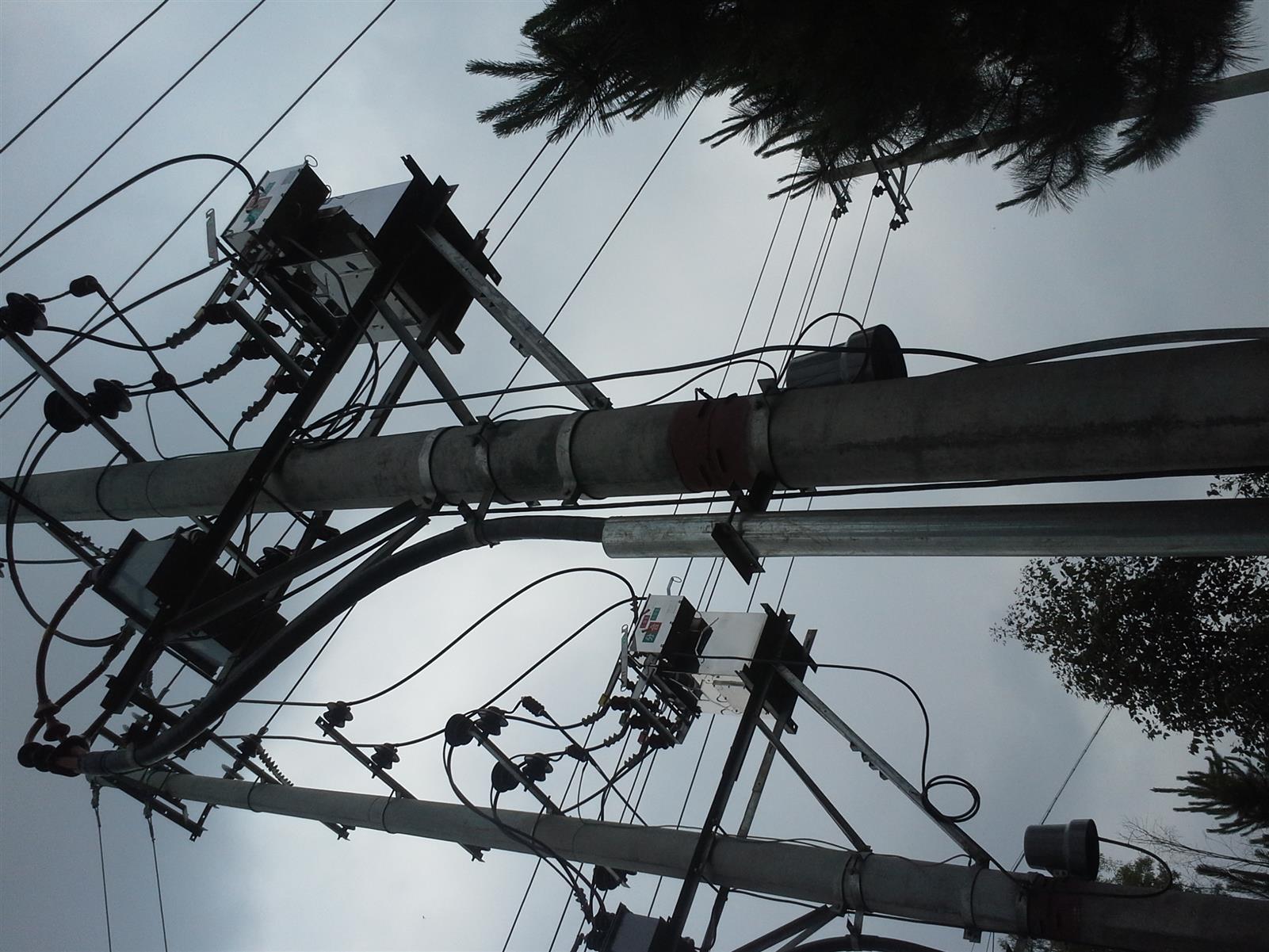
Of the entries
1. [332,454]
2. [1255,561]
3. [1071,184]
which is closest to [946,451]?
[1071,184]

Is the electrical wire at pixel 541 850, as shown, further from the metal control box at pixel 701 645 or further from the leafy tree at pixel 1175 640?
the leafy tree at pixel 1175 640

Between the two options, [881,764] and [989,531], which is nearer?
[989,531]

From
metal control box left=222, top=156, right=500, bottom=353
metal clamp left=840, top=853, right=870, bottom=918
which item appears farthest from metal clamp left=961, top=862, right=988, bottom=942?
metal control box left=222, top=156, right=500, bottom=353

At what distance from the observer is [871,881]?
5039 mm

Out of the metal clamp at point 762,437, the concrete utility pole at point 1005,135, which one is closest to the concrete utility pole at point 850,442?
the metal clamp at point 762,437

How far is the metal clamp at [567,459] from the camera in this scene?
3232 mm

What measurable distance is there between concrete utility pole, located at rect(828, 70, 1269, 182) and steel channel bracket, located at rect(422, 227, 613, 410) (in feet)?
4.62

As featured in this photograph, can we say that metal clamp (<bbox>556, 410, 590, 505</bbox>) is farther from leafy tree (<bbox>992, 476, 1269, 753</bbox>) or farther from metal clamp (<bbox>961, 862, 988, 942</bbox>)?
leafy tree (<bbox>992, 476, 1269, 753</bbox>)

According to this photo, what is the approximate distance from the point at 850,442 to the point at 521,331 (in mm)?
1726

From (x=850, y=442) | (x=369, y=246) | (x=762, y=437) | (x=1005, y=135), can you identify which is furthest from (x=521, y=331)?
(x=1005, y=135)

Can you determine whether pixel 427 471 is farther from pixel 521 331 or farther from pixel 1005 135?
pixel 1005 135

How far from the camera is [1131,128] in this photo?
3236 mm

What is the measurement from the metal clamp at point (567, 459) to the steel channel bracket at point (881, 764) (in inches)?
122

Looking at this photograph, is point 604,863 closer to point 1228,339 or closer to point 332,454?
point 332,454
